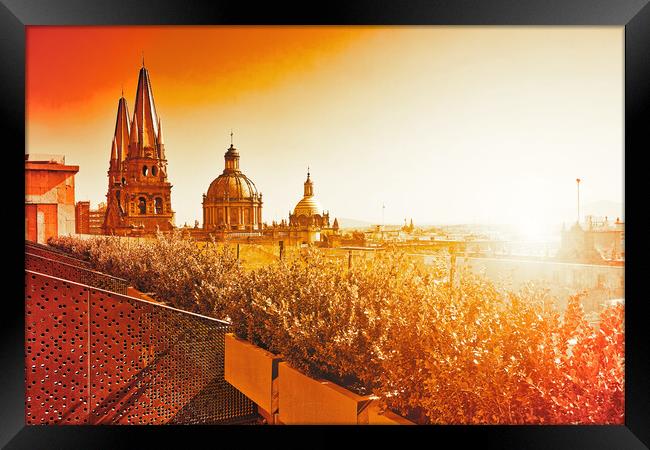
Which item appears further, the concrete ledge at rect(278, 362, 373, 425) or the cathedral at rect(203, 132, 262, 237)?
the cathedral at rect(203, 132, 262, 237)

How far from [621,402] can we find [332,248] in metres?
2.31

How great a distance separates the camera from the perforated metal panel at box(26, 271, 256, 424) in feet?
11.4

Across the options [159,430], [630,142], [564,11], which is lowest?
[159,430]

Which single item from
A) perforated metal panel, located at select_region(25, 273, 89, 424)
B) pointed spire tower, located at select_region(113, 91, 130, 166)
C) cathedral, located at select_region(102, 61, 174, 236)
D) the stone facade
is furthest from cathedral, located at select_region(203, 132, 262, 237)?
perforated metal panel, located at select_region(25, 273, 89, 424)

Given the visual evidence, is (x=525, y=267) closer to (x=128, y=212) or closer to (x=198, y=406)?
(x=198, y=406)

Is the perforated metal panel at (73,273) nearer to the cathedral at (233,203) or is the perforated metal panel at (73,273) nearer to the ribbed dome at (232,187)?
the cathedral at (233,203)

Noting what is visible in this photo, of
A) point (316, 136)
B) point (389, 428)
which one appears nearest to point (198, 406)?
point (389, 428)

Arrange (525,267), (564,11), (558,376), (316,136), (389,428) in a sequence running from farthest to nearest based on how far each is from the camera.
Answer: (316,136), (525,267), (564,11), (389,428), (558,376)

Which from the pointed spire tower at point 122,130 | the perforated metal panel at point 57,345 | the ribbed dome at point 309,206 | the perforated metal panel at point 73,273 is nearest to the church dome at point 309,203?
the ribbed dome at point 309,206

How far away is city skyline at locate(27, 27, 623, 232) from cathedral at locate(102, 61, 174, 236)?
0.24ft

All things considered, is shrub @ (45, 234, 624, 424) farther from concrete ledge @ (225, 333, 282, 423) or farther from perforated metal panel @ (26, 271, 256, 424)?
perforated metal panel @ (26, 271, 256, 424)

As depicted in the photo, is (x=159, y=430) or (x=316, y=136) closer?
(x=159, y=430)

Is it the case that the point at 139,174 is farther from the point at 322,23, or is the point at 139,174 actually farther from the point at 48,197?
the point at 322,23

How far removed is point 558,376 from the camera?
285 centimetres
